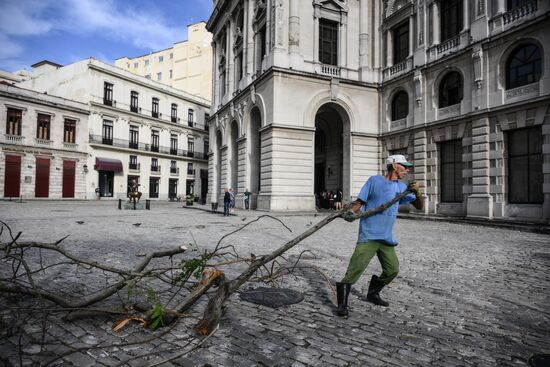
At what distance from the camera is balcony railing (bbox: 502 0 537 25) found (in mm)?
13461

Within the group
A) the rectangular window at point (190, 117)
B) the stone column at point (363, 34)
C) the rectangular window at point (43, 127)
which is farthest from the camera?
the rectangular window at point (190, 117)

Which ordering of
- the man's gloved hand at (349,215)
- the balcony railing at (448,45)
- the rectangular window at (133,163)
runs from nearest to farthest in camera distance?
the man's gloved hand at (349,215) → the balcony railing at (448,45) → the rectangular window at (133,163)

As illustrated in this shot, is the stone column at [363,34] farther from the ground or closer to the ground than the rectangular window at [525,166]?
farther from the ground

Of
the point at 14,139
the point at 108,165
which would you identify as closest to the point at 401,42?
the point at 108,165

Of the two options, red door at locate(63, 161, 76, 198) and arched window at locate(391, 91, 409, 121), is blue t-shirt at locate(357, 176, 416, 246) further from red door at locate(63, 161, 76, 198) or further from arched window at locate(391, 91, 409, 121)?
red door at locate(63, 161, 76, 198)

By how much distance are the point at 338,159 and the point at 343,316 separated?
22284mm

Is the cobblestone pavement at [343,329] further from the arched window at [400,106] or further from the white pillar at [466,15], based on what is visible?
the arched window at [400,106]

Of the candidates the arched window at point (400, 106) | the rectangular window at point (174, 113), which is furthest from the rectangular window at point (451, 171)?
the rectangular window at point (174, 113)

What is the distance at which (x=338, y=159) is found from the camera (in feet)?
82.2

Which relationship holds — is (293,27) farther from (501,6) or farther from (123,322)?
(123,322)

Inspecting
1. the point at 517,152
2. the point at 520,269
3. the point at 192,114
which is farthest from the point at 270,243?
the point at 192,114

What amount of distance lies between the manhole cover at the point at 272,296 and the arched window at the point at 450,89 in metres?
16.8

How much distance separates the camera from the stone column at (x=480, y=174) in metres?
14.8

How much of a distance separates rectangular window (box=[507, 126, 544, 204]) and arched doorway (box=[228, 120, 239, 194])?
729 inches
